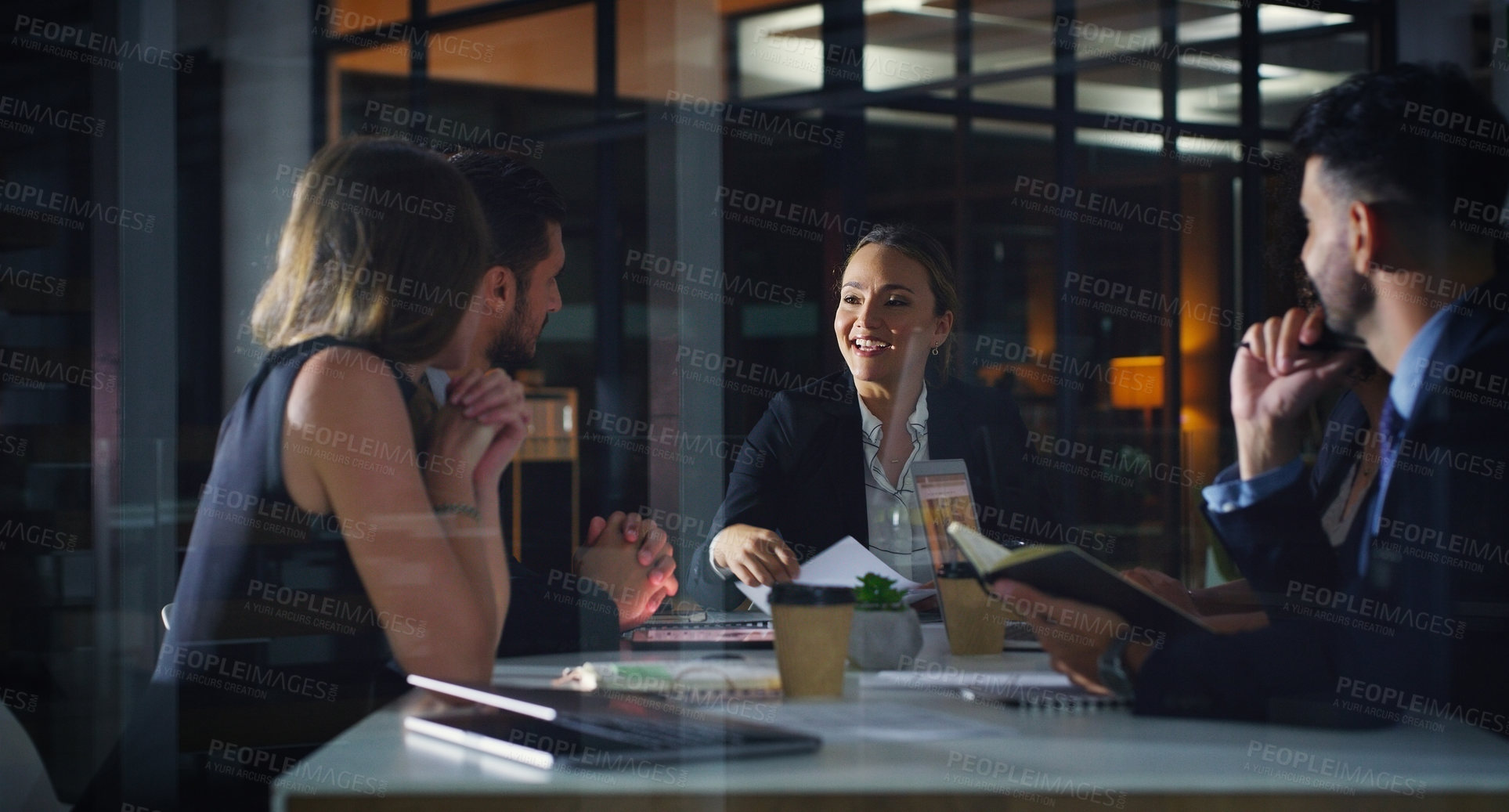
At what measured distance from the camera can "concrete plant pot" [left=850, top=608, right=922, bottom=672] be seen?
164cm

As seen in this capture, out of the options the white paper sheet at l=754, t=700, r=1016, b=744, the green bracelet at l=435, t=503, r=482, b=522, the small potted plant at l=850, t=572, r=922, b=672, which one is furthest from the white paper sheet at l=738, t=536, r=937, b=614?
the green bracelet at l=435, t=503, r=482, b=522

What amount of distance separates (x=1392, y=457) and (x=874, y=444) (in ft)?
3.51

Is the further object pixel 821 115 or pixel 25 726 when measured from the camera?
pixel 821 115

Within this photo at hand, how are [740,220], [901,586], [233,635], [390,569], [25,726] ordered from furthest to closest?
[740,220]
[25,726]
[233,635]
[390,569]
[901,586]

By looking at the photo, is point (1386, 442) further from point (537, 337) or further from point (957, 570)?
point (537, 337)

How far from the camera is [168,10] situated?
2330 millimetres

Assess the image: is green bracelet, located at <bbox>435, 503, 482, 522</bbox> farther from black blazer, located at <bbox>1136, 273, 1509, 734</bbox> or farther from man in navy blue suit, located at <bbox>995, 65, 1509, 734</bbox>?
black blazer, located at <bbox>1136, 273, 1509, 734</bbox>

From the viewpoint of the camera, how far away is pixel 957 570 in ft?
6.07

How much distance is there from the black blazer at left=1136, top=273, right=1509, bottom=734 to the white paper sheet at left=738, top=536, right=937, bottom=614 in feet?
1.73

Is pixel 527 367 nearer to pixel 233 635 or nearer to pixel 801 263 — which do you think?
pixel 233 635

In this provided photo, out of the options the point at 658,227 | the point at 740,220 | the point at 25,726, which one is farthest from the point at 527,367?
the point at 25,726

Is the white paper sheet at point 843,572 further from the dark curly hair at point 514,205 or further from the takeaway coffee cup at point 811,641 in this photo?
the dark curly hair at point 514,205

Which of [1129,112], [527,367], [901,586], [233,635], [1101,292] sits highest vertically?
[1129,112]

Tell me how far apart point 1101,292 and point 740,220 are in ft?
3.56
